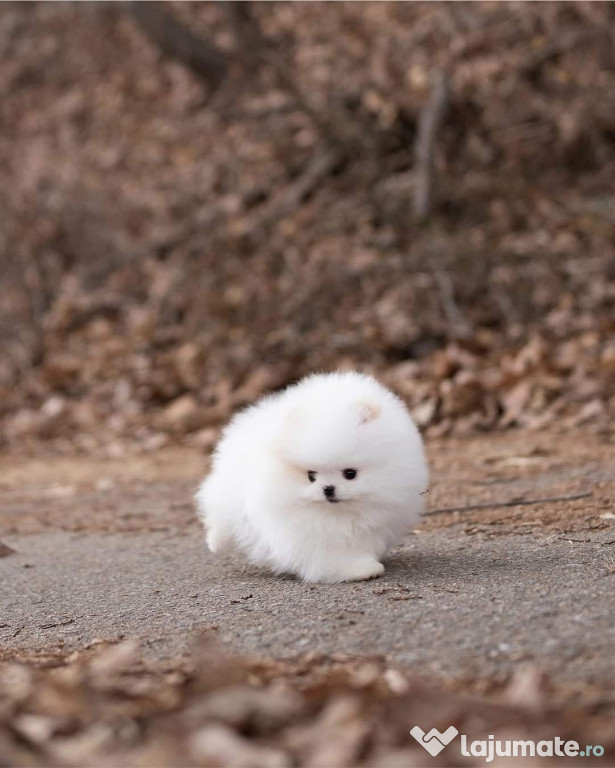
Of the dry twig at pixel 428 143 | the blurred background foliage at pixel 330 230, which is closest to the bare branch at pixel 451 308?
the blurred background foliage at pixel 330 230

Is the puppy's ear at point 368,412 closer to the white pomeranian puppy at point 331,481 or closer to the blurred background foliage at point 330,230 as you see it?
the white pomeranian puppy at point 331,481

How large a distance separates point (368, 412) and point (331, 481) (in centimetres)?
27

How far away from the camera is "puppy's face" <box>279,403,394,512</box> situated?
365 centimetres

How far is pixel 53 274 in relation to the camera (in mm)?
11930

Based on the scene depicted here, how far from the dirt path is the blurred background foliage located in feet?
6.98

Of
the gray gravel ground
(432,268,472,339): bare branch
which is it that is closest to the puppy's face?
the gray gravel ground

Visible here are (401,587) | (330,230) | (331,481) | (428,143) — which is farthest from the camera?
(330,230)

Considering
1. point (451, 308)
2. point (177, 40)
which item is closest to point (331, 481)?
point (451, 308)

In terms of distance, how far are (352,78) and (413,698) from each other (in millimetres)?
9611

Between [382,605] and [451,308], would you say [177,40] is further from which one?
[382,605]

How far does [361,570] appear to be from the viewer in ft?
12.3

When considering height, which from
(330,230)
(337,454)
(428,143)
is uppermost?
(428,143)

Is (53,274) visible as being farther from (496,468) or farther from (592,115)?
(496,468)

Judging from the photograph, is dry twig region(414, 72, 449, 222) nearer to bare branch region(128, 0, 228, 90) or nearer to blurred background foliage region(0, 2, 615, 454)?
blurred background foliage region(0, 2, 615, 454)
